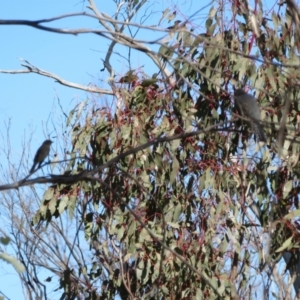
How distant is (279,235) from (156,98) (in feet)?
3.66

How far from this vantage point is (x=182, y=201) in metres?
4.96

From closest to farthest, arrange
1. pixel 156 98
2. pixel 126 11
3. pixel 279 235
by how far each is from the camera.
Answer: pixel 279 235
pixel 156 98
pixel 126 11

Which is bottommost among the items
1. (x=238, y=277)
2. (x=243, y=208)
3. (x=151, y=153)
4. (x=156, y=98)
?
(x=238, y=277)

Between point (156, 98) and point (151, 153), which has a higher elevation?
point (156, 98)

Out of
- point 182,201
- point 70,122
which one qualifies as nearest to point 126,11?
point 70,122

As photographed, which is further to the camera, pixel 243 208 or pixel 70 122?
pixel 70 122

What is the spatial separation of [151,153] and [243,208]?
2.13ft

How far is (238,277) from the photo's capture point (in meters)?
5.07

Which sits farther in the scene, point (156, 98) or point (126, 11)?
point (126, 11)

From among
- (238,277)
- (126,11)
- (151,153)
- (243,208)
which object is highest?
(126,11)

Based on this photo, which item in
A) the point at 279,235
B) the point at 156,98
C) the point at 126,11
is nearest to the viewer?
the point at 279,235

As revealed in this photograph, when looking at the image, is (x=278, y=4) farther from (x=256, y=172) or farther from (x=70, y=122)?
(x=70, y=122)

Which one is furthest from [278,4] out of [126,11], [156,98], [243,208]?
[126,11]

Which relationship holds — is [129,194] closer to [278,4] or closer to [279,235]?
[279,235]
